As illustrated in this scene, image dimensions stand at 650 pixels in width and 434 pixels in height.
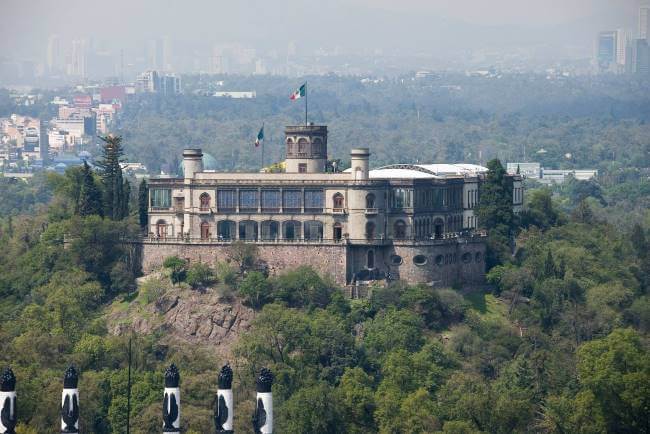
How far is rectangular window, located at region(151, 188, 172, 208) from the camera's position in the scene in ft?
408

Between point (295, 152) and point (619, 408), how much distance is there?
31572 mm

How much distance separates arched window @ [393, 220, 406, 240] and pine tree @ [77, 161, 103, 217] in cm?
1808

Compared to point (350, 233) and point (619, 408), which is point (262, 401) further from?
point (350, 233)

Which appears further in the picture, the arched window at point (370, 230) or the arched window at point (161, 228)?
the arched window at point (161, 228)

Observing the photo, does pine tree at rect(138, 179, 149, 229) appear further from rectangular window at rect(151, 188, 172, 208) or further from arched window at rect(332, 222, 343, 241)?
arched window at rect(332, 222, 343, 241)

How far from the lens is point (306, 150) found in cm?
12669

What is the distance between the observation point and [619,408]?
4035 inches

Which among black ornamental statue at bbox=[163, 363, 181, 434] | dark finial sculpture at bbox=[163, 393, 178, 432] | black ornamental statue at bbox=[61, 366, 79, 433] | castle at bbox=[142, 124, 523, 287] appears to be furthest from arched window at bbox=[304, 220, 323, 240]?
dark finial sculpture at bbox=[163, 393, 178, 432]

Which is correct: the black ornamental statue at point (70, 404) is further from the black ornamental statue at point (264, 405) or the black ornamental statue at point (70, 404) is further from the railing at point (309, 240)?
the railing at point (309, 240)

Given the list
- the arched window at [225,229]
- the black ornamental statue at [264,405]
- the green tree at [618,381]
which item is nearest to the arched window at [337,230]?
the arched window at [225,229]

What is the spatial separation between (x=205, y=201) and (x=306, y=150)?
7.50 metres

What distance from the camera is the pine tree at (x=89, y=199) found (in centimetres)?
12788

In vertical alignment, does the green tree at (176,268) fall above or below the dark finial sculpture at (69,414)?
above

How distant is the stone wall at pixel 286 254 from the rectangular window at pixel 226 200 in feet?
7.12
